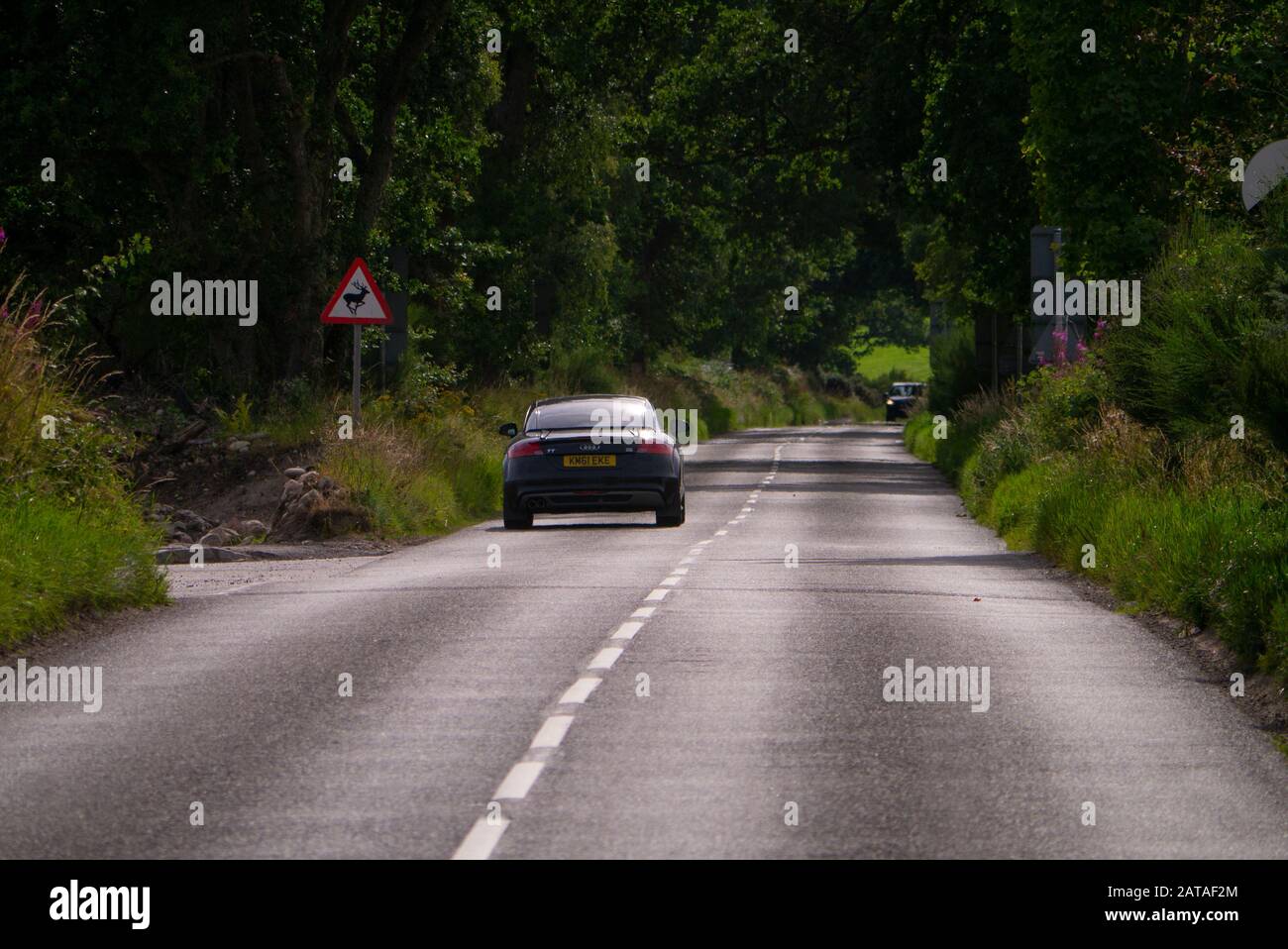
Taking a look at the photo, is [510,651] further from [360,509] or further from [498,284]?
[498,284]

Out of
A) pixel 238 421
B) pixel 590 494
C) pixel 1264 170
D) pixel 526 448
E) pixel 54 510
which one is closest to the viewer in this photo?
pixel 54 510

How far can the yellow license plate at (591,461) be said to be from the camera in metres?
25.8

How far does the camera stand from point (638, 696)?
1106 cm

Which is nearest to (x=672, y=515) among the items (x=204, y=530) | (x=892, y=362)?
(x=204, y=530)

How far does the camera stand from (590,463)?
2584 cm

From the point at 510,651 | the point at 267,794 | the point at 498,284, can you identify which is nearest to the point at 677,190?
the point at 498,284

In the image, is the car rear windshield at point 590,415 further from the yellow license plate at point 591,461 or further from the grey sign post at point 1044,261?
the grey sign post at point 1044,261

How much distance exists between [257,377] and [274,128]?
12.0ft

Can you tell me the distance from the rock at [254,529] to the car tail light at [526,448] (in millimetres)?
2981

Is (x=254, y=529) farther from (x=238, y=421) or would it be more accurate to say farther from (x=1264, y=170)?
(x=1264, y=170)

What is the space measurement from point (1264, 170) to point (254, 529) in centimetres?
1294

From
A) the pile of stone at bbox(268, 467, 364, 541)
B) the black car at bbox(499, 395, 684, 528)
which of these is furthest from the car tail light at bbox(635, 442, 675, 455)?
the pile of stone at bbox(268, 467, 364, 541)

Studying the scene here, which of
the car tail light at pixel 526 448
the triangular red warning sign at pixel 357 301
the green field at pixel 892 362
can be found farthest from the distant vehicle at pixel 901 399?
the car tail light at pixel 526 448
